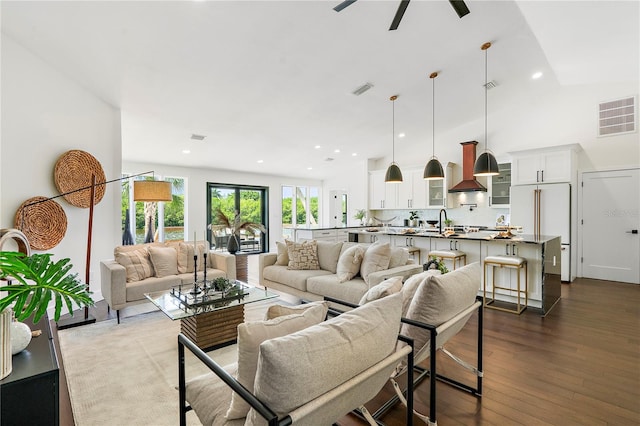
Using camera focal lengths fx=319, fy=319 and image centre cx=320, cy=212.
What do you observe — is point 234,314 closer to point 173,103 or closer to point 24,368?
point 24,368

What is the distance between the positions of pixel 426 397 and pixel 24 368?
2194mm

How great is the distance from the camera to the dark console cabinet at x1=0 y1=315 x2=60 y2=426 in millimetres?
1186

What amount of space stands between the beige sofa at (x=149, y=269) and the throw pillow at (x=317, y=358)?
313cm

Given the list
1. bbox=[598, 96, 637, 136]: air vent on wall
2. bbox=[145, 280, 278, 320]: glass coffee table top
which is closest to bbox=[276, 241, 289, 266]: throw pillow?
bbox=[145, 280, 278, 320]: glass coffee table top

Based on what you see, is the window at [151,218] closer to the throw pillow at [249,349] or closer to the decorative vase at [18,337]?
the decorative vase at [18,337]

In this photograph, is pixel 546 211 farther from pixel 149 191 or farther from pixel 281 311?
pixel 149 191

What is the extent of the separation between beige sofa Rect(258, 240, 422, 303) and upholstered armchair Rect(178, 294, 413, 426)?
6.30 feet

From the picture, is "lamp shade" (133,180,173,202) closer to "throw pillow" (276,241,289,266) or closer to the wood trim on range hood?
"throw pillow" (276,241,289,266)

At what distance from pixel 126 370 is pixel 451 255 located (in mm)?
3876

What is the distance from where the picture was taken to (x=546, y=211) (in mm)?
5750

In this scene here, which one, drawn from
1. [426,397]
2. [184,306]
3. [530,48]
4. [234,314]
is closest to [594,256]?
[530,48]

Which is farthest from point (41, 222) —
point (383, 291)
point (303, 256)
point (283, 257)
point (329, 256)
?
point (383, 291)

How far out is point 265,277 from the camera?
4.49 meters

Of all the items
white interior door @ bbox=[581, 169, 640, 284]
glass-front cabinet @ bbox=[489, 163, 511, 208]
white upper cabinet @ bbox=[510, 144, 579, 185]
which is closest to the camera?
white interior door @ bbox=[581, 169, 640, 284]
